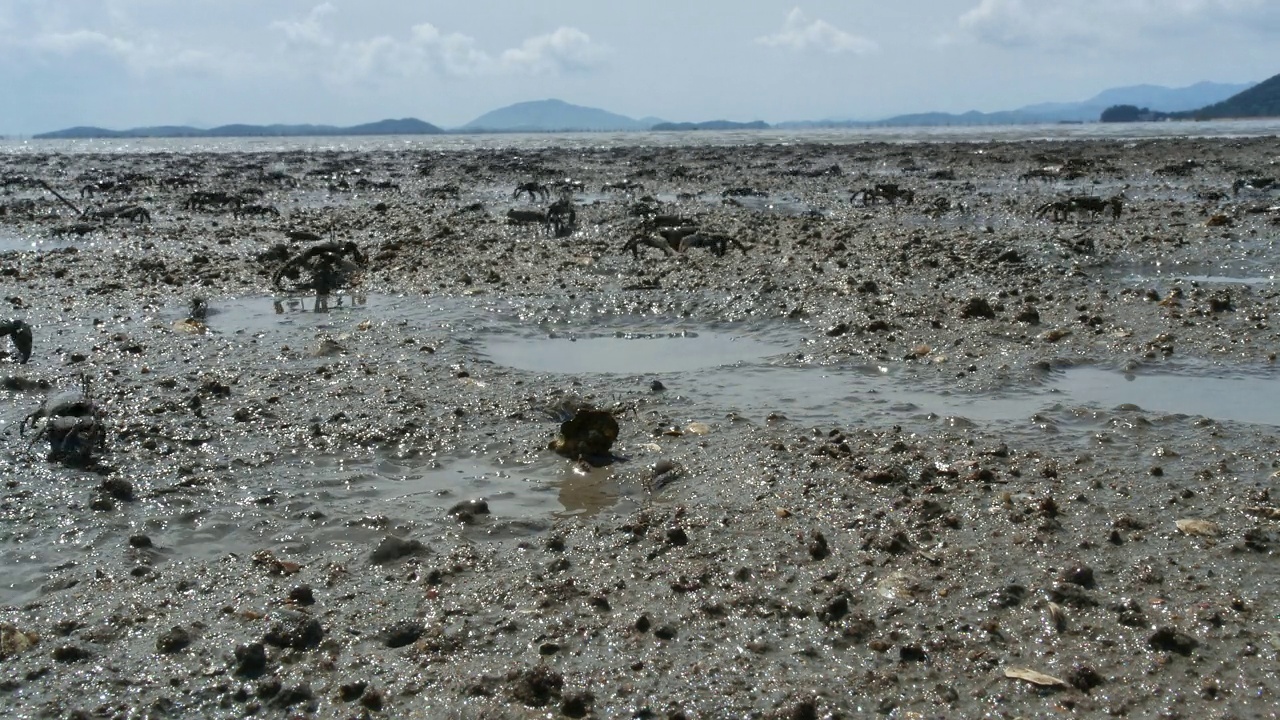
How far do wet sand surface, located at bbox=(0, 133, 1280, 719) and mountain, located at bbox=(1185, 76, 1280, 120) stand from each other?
141989 mm

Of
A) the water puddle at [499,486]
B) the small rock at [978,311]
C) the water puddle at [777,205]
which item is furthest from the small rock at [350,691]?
the water puddle at [777,205]

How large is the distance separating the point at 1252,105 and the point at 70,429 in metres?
165

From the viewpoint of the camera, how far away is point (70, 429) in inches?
219

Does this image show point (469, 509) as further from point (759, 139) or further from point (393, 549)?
point (759, 139)

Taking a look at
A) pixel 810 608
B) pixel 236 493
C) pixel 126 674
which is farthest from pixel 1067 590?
pixel 236 493

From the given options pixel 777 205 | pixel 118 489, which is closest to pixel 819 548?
pixel 118 489

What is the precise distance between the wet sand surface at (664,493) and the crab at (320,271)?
0.33m

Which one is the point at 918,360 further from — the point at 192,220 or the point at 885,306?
the point at 192,220

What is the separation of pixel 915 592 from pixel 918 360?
13.2ft

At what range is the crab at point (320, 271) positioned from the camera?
36.3ft

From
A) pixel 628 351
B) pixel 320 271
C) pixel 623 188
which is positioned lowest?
pixel 628 351

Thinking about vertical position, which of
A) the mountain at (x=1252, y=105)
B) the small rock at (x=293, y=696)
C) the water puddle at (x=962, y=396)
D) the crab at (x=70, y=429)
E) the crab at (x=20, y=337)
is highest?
the mountain at (x=1252, y=105)

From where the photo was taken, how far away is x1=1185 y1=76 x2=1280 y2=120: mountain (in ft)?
441

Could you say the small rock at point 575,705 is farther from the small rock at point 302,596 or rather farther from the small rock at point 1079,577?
the small rock at point 1079,577
